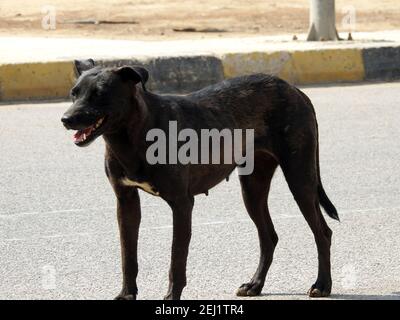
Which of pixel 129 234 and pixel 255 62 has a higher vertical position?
pixel 129 234

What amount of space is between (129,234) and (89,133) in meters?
0.64

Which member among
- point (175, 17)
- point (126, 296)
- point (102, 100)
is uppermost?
point (102, 100)

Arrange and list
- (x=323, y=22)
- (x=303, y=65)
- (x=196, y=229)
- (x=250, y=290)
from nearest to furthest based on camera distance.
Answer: (x=250, y=290), (x=196, y=229), (x=303, y=65), (x=323, y=22)

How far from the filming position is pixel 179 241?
5434 mm

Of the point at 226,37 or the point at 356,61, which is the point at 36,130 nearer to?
the point at 356,61

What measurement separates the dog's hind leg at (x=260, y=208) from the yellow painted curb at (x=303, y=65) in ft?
23.3

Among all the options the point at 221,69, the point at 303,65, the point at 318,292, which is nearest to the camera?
the point at 318,292

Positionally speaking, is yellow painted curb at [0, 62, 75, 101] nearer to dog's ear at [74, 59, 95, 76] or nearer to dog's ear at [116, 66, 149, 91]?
dog's ear at [74, 59, 95, 76]

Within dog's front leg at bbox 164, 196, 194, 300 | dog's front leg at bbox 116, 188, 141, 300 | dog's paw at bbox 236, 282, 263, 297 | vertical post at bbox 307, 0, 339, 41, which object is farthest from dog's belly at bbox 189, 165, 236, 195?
vertical post at bbox 307, 0, 339, 41

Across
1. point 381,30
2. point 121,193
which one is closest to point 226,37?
point 381,30

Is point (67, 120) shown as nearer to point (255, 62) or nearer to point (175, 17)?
point (255, 62)

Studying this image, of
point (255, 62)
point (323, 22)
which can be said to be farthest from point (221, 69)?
point (323, 22)
